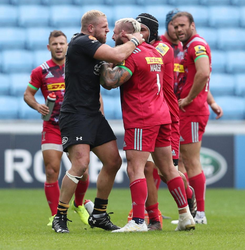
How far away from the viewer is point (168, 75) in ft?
17.8

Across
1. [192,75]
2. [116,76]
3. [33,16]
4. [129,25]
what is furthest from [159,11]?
[116,76]

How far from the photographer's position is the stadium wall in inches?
400

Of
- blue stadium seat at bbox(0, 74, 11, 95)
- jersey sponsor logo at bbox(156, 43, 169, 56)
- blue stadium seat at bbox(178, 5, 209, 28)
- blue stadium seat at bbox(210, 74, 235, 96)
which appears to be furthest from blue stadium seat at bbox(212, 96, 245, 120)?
jersey sponsor logo at bbox(156, 43, 169, 56)

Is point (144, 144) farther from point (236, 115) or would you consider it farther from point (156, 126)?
point (236, 115)

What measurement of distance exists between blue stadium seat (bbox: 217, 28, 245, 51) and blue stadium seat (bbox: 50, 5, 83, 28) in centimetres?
336

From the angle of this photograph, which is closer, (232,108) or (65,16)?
(232,108)

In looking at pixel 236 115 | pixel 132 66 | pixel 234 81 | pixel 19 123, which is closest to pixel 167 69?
pixel 132 66

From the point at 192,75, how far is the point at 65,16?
7752mm

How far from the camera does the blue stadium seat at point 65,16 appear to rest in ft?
44.6

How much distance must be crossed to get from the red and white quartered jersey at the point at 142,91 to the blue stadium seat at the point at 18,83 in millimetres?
7289

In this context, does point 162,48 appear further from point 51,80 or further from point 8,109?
point 8,109

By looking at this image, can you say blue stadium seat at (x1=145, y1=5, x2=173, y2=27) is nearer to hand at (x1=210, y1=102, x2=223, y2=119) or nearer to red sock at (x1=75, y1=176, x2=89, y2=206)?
hand at (x1=210, y1=102, x2=223, y2=119)

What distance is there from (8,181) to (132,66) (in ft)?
19.5

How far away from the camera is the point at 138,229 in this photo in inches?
191
